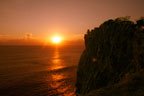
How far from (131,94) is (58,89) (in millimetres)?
36541

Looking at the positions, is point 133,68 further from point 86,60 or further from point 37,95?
point 37,95

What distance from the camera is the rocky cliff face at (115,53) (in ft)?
82.7

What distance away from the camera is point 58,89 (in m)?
47.0

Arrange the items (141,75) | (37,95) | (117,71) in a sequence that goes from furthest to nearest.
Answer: (37,95)
(117,71)
(141,75)

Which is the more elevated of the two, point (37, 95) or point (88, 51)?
point (88, 51)

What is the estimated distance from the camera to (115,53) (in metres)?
27.3

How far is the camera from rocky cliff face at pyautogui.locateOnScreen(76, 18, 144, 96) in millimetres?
25203

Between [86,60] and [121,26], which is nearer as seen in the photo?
[121,26]

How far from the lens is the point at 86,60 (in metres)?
33.5

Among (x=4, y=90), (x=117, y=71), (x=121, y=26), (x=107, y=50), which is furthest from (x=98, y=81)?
(x=4, y=90)

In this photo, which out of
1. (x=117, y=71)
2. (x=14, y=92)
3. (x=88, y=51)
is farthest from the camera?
(x=14, y=92)

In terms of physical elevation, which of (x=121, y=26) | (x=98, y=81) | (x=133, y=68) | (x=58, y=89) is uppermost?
(x=121, y=26)

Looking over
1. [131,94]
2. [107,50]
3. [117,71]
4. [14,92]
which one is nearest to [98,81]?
[117,71]

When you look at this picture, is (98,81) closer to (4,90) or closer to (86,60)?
(86,60)
